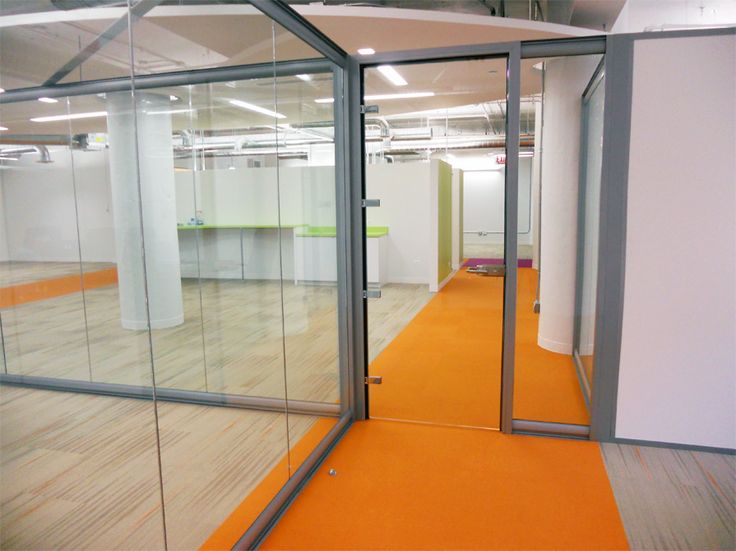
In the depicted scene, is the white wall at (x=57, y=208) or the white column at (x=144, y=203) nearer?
the white wall at (x=57, y=208)

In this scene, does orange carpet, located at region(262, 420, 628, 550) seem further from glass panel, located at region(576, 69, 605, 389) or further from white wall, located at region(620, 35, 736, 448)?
glass panel, located at region(576, 69, 605, 389)

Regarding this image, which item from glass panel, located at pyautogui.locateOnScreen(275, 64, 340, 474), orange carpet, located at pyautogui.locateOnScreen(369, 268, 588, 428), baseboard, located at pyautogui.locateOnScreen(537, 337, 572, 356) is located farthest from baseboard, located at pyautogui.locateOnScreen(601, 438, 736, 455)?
glass panel, located at pyautogui.locateOnScreen(275, 64, 340, 474)

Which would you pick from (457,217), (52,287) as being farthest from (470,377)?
(457,217)

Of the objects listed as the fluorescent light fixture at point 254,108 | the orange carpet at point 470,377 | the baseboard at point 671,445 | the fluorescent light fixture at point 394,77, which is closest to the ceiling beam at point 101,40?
the fluorescent light fixture at point 254,108

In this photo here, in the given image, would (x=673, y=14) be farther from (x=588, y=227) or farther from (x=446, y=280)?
(x=446, y=280)

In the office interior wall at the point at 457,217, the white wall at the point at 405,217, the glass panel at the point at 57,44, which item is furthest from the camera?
the office interior wall at the point at 457,217

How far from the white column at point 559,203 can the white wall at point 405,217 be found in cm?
455

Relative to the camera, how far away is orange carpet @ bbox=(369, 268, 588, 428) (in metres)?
3.79

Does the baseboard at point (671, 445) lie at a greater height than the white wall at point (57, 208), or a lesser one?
lesser

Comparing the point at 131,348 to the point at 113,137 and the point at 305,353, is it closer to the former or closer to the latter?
the point at 113,137

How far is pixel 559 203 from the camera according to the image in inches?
194

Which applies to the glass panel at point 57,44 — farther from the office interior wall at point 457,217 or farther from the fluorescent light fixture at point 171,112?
the office interior wall at point 457,217

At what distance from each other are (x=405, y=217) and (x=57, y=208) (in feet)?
28.3

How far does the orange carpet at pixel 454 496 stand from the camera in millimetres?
2381
